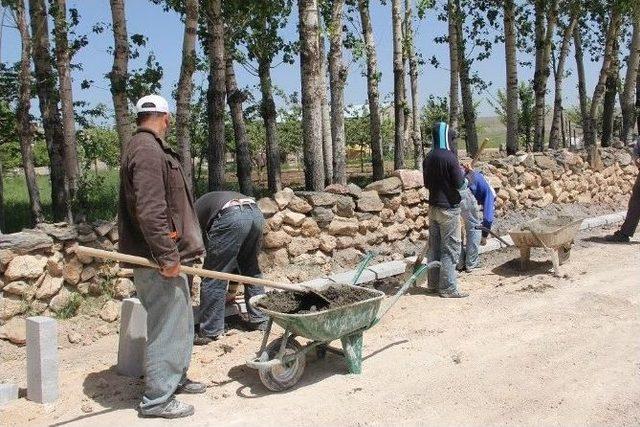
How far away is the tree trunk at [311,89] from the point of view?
836 cm

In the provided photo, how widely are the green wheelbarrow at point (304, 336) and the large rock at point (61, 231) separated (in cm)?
192

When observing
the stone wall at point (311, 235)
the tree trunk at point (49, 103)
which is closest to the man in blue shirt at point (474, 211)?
the stone wall at point (311, 235)

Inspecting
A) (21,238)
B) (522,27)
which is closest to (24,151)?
(21,238)

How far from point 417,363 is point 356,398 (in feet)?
2.57

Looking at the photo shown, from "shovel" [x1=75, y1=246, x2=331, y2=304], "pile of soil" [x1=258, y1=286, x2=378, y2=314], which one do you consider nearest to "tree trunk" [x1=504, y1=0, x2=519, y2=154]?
"pile of soil" [x1=258, y1=286, x2=378, y2=314]

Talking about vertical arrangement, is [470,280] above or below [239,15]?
below

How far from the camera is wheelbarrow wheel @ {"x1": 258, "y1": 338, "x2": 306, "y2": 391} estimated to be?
4391mm

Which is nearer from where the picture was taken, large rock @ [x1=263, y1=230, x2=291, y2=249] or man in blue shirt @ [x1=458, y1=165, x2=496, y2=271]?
large rock @ [x1=263, y1=230, x2=291, y2=249]

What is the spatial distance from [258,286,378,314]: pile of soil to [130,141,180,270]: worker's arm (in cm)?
94

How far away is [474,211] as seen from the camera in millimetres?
7730

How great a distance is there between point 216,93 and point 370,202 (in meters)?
3.68

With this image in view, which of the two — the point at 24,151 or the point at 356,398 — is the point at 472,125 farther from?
the point at 356,398

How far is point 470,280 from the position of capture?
754 cm

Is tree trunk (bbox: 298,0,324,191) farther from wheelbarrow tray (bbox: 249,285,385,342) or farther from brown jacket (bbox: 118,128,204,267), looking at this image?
brown jacket (bbox: 118,128,204,267)
